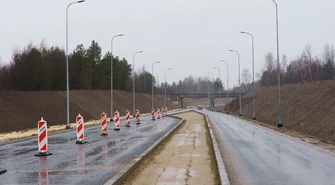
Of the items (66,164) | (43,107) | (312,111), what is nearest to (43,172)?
(66,164)

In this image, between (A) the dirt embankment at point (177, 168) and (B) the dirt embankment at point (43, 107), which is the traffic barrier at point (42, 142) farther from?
(B) the dirt embankment at point (43, 107)

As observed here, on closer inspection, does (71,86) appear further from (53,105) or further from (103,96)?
(53,105)

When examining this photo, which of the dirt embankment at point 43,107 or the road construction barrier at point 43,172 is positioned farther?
the dirt embankment at point 43,107

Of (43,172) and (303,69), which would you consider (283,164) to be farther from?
(303,69)

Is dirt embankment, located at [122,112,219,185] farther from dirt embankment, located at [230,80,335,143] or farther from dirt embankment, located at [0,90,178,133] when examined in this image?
dirt embankment, located at [0,90,178,133]

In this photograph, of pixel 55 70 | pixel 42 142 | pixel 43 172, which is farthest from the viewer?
pixel 55 70

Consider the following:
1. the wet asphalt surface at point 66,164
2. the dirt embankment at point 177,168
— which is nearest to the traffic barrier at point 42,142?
the wet asphalt surface at point 66,164

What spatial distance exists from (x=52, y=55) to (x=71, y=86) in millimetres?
8063

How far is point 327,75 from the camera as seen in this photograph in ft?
268

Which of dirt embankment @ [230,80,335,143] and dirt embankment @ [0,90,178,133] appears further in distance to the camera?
dirt embankment @ [0,90,178,133]

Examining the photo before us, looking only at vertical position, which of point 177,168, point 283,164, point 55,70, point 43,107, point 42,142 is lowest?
point 283,164

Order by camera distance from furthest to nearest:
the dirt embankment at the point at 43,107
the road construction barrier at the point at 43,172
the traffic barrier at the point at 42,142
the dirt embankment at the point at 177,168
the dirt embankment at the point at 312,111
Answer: the dirt embankment at the point at 43,107 → the dirt embankment at the point at 312,111 → the traffic barrier at the point at 42,142 → the dirt embankment at the point at 177,168 → the road construction barrier at the point at 43,172

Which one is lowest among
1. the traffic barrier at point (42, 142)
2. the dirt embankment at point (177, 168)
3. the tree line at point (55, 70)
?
the dirt embankment at point (177, 168)

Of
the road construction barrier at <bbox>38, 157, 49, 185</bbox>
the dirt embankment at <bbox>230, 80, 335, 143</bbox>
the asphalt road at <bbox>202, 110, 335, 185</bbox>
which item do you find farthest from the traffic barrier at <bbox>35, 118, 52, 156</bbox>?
the dirt embankment at <bbox>230, 80, 335, 143</bbox>
